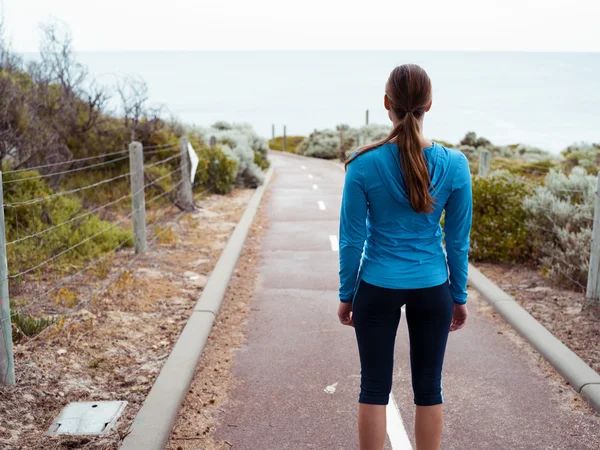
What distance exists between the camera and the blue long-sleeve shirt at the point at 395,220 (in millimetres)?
2779

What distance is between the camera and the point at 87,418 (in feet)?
13.5

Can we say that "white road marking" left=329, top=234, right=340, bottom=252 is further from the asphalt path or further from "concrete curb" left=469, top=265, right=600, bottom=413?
"concrete curb" left=469, top=265, right=600, bottom=413

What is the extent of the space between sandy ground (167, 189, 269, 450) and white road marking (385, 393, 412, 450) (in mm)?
1051

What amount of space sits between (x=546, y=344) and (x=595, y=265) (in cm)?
125

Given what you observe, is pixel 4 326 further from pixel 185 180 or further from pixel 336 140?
pixel 336 140

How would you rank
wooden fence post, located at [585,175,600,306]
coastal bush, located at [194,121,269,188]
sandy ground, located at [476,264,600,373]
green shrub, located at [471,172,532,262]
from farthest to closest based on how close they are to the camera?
coastal bush, located at [194,121,269,188], green shrub, located at [471,172,532,262], wooden fence post, located at [585,175,600,306], sandy ground, located at [476,264,600,373]

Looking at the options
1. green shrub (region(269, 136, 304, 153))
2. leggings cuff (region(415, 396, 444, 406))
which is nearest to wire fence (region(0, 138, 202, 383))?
leggings cuff (region(415, 396, 444, 406))

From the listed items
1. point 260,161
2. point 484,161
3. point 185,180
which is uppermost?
point 484,161

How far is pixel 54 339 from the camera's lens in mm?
5387

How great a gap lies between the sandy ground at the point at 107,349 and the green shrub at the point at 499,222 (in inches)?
150

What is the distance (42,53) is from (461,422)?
11852 mm

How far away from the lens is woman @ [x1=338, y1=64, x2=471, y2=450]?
2.76 m

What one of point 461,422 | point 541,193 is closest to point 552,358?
point 461,422

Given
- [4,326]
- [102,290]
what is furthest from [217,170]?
[4,326]
